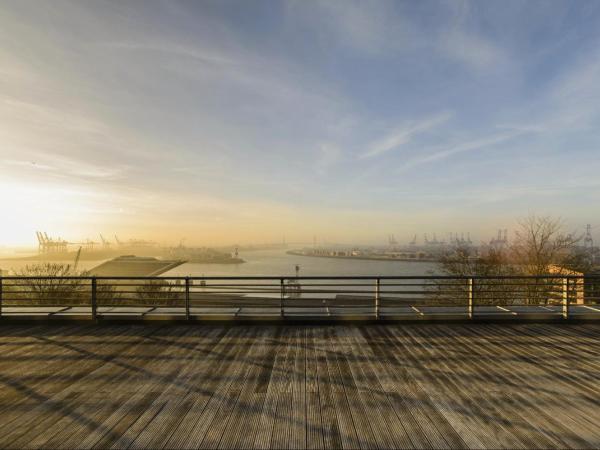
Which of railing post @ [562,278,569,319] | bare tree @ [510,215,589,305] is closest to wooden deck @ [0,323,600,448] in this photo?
railing post @ [562,278,569,319]

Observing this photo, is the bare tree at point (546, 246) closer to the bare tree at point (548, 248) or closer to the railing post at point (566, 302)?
the bare tree at point (548, 248)

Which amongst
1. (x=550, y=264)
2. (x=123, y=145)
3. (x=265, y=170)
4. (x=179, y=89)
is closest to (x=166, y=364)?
(x=179, y=89)

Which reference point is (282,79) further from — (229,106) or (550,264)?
(550,264)

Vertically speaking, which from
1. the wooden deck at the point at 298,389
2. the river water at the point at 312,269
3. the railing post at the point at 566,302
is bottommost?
the river water at the point at 312,269

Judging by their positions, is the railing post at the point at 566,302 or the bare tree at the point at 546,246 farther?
the bare tree at the point at 546,246

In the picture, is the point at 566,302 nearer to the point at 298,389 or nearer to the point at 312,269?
the point at 298,389

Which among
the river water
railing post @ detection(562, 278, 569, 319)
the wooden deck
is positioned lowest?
the river water

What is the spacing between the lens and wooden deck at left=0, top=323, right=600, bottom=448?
7.31 ft

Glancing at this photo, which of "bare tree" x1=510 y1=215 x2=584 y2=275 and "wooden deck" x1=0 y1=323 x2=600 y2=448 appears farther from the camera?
"bare tree" x1=510 y1=215 x2=584 y2=275

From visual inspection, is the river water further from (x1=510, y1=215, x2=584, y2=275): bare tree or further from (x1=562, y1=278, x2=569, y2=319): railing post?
(x1=562, y1=278, x2=569, y2=319): railing post

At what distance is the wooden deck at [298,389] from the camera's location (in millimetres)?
2229

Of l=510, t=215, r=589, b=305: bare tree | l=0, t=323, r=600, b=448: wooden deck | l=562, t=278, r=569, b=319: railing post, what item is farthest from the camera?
l=510, t=215, r=589, b=305: bare tree

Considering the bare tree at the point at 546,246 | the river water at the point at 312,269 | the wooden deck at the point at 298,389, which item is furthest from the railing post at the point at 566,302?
the river water at the point at 312,269

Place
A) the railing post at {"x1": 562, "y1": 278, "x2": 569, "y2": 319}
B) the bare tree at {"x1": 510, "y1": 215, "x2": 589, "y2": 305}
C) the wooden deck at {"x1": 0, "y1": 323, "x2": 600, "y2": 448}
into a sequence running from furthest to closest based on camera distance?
1. the bare tree at {"x1": 510, "y1": 215, "x2": 589, "y2": 305}
2. the railing post at {"x1": 562, "y1": 278, "x2": 569, "y2": 319}
3. the wooden deck at {"x1": 0, "y1": 323, "x2": 600, "y2": 448}
